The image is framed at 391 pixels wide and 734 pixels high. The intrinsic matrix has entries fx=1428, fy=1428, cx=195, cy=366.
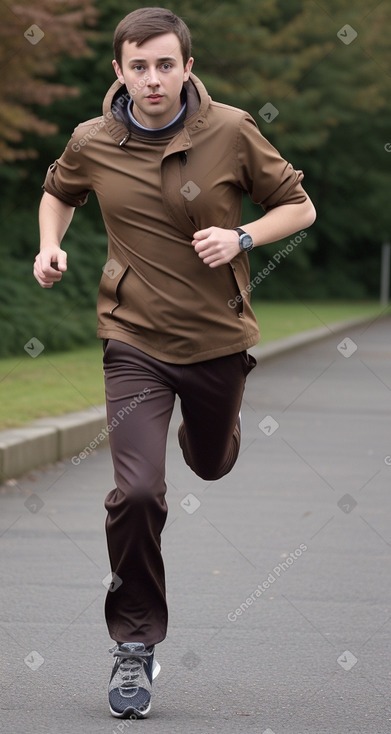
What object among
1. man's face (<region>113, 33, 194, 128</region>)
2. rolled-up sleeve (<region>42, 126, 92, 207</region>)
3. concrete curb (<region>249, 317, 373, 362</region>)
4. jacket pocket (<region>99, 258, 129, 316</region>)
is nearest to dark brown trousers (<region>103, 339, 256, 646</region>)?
jacket pocket (<region>99, 258, 129, 316</region>)

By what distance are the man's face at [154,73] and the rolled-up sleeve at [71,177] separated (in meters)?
0.29

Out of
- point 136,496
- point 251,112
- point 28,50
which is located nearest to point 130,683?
point 136,496

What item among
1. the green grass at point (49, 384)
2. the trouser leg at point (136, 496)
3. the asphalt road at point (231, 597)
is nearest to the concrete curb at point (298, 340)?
the green grass at point (49, 384)

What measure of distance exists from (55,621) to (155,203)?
6.18 ft

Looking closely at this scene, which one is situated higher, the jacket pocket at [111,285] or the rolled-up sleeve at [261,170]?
the rolled-up sleeve at [261,170]

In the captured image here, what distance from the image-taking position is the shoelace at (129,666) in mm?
4199

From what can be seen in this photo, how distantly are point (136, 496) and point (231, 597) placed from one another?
1.79m

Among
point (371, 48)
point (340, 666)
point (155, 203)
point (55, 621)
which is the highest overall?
point (155, 203)

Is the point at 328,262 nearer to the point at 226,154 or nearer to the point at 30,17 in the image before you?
the point at 30,17

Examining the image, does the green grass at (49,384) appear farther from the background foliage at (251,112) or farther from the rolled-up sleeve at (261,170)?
the rolled-up sleeve at (261,170)

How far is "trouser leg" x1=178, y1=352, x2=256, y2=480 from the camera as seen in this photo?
436 centimetres

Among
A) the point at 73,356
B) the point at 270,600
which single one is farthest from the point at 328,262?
the point at 270,600

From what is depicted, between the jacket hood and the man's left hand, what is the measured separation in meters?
→ 0.42

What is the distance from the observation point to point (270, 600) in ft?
19.0
